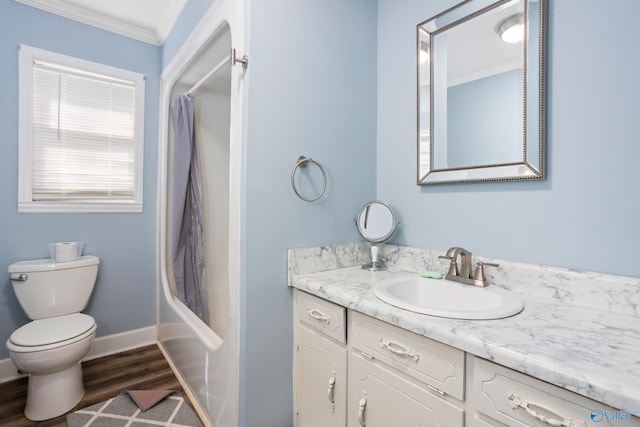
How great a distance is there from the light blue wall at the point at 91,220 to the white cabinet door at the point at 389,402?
2.07 meters

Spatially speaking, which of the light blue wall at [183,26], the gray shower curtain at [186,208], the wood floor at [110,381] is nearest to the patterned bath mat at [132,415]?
the wood floor at [110,381]

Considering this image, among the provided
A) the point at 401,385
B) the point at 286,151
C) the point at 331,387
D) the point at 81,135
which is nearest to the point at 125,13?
the point at 81,135

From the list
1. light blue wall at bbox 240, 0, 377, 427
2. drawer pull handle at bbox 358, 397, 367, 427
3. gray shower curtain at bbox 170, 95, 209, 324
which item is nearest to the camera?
drawer pull handle at bbox 358, 397, 367, 427

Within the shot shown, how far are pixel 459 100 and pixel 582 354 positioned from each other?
105 centimetres

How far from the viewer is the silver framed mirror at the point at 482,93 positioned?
109 centimetres

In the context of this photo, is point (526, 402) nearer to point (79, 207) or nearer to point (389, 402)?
point (389, 402)

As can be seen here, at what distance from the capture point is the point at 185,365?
6.13ft

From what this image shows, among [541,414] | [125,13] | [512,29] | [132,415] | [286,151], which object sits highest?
[125,13]

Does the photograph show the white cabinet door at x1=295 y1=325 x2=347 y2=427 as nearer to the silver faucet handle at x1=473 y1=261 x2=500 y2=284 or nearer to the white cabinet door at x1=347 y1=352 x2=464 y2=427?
the white cabinet door at x1=347 y1=352 x2=464 y2=427

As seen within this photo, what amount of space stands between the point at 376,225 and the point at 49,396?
78.9 inches

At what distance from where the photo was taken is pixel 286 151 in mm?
1334

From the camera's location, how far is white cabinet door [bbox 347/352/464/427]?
82 centimetres

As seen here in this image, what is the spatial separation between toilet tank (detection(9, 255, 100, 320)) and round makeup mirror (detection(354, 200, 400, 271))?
1.87m

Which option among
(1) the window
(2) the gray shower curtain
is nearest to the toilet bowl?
(2) the gray shower curtain
